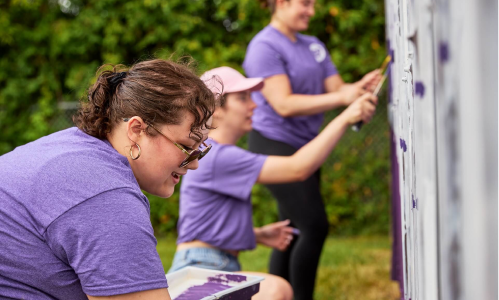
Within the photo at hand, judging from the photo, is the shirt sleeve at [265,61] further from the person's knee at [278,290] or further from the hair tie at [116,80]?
the hair tie at [116,80]

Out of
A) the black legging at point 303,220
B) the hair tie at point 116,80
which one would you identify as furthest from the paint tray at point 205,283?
the black legging at point 303,220

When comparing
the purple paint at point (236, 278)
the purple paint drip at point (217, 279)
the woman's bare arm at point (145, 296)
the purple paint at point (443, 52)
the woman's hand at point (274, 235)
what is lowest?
the woman's hand at point (274, 235)

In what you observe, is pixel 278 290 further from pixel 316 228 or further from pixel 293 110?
pixel 293 110

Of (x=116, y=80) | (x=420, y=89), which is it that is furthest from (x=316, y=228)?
(x=420, y=89)

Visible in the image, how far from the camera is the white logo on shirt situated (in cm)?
316

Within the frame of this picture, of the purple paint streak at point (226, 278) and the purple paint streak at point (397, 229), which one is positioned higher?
the purple paint streak at point (226, 278)

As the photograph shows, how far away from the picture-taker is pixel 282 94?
2869mm

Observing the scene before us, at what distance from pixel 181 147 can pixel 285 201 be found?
1527 mm

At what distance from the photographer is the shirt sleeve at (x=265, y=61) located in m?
2.88

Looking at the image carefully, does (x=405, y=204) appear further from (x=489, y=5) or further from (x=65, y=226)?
(x=489, y=5)

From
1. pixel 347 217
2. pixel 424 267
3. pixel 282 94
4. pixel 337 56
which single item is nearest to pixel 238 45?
pixel 337 56

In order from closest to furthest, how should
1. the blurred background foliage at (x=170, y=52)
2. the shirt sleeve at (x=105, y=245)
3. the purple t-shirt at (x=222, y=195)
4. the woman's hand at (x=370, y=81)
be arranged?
the shirt sleeve at (x=105, y=245)
the purple t-shirt at (x=222, y=195)
the woman's hand at (x=370, y=81)
the blurred background foliage at (x=170, y=52)

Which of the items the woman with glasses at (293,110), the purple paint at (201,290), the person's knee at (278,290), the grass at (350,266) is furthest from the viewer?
the grass at (350,266)

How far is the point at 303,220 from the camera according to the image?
291 cm
